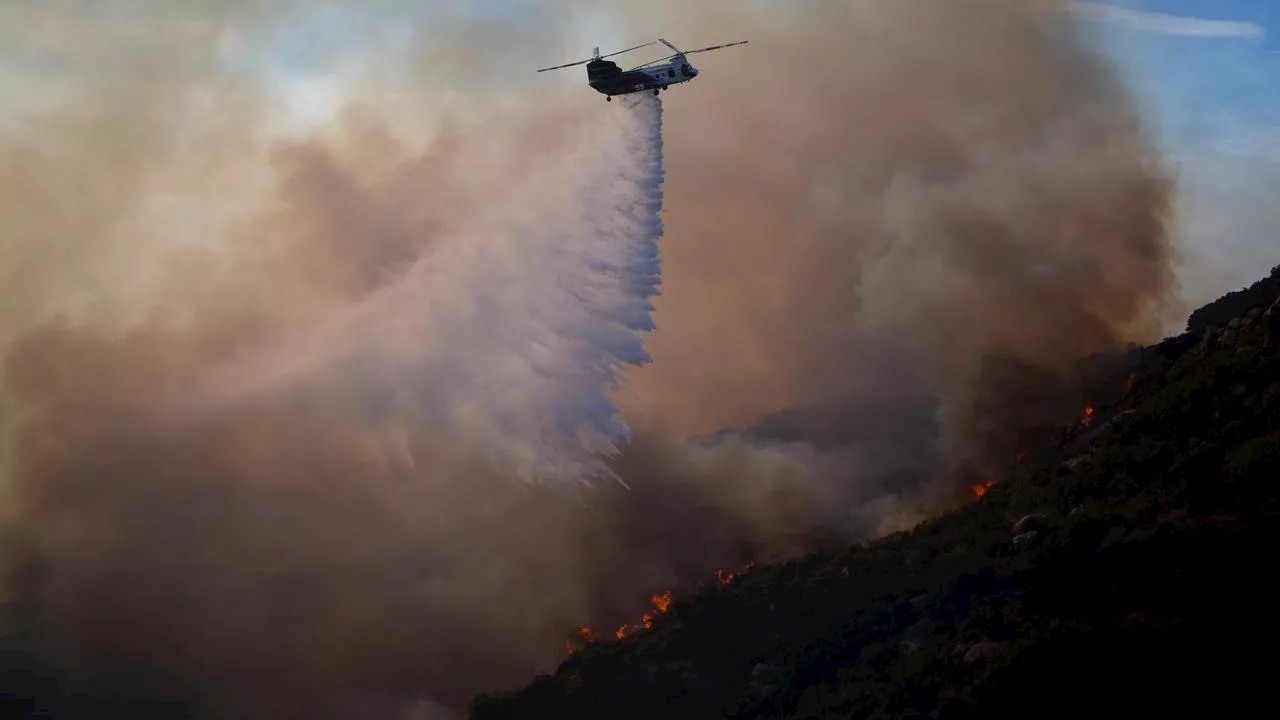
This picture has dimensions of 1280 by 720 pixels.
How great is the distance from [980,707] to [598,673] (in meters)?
75.0

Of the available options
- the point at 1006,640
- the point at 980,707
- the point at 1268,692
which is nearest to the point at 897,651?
the point at 1006,640

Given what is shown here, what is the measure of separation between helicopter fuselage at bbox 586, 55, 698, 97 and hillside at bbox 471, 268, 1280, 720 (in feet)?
182

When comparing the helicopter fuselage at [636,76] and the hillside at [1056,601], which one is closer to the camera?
the hillside at [1056,601]

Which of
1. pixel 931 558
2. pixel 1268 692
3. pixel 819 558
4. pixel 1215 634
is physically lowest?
pixel 1268 692

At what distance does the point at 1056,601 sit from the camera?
58.0m

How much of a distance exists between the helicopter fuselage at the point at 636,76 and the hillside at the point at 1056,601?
55451 millimetres

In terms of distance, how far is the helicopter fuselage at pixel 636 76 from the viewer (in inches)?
3103

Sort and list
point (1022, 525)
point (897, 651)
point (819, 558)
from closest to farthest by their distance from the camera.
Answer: point (897, 651)
point (1022, 525)
point (819, 558)

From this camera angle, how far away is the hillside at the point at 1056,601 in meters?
47.0

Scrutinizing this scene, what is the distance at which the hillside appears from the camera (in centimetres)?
4697

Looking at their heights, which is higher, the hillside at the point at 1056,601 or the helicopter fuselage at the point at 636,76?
the helicopter fuselage at the point at 636,76

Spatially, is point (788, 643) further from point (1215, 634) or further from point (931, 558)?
point (1215, 634)

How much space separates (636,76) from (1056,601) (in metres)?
60.0

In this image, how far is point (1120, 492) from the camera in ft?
236
